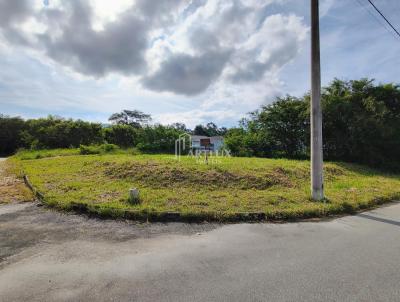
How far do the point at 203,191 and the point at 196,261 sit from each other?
3.65m

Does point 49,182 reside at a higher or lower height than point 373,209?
higher

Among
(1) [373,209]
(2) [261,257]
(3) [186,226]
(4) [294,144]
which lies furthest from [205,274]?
(4) [294,144]

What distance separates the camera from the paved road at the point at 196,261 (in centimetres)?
272

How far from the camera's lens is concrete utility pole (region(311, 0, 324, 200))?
6371 mm

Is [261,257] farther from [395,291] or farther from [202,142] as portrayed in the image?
[202,142]

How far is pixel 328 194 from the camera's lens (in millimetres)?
7215

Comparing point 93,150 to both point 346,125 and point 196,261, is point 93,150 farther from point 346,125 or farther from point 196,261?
point 196,261

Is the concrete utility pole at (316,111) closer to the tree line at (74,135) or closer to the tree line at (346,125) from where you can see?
the tree line at (346,125)

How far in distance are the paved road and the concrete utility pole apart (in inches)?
57.2

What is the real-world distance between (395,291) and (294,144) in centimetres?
1374

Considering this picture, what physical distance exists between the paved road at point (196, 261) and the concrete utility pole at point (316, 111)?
4.77 ft

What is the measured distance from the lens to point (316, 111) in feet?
21.0

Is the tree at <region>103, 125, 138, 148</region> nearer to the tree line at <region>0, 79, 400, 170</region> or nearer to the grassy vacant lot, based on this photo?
the tree line at <region>0, 79, 400, 170</region>

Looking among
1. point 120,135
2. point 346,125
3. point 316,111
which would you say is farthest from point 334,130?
point 120,135
